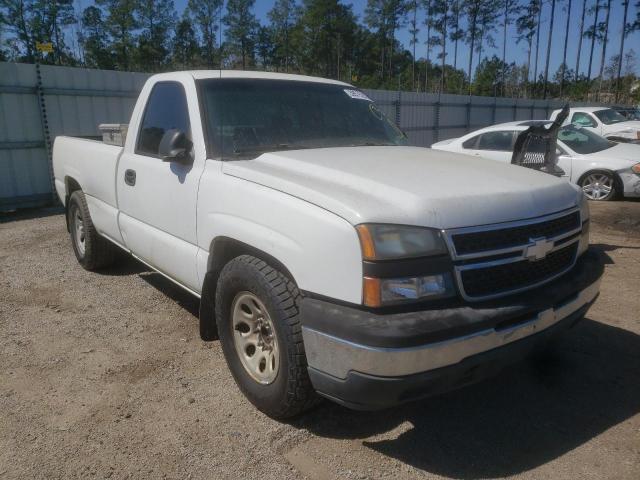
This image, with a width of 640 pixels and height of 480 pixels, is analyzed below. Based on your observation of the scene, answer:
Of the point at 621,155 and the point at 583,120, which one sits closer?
the point at 621,155

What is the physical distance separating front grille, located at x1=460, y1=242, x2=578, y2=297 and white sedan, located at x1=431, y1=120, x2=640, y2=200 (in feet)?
23.5

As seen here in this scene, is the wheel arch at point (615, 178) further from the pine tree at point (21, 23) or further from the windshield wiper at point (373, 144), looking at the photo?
the pine tree at point (21, 23)

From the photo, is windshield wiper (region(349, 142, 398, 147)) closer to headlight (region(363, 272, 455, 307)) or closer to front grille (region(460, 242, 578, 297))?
front grille (region(460, 242, 578, 297))

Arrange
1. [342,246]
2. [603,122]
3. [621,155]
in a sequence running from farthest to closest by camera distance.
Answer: [603,122] → [621,155] → [342,246]

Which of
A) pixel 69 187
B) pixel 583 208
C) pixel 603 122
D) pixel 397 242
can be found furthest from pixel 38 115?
pixel 603 122

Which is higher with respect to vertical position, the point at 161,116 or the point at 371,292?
the point at 161,116

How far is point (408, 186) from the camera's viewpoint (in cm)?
244

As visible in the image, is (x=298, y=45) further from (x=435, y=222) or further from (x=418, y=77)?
(x=435, y=222)

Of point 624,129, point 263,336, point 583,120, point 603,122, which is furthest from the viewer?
point 583,120

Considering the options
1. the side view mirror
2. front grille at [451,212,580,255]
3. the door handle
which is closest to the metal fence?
the door handle

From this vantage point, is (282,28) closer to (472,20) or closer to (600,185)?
(472,20)

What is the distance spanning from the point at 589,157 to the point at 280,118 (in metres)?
7.86

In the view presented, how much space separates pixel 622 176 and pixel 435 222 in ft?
27.7

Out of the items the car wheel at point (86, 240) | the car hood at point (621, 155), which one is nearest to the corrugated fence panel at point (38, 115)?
the car wheel at point (86, 240)
